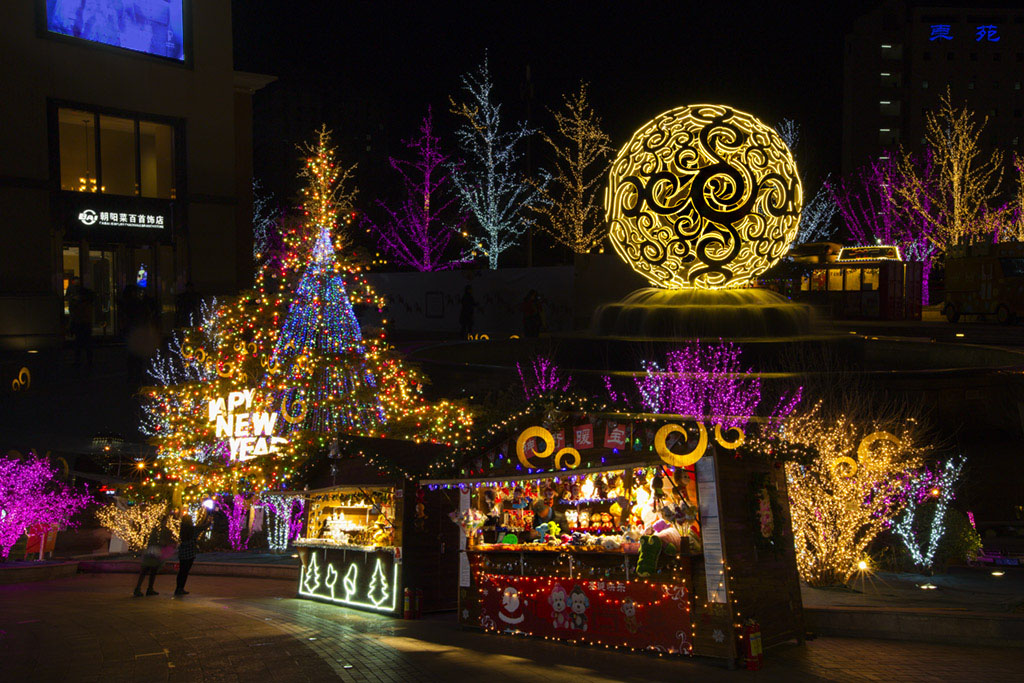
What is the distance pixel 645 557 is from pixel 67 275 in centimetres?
2287

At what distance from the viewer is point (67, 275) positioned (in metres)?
26.5


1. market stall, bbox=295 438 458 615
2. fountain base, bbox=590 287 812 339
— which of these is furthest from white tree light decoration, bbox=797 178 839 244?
market stall, bbox=295 438 458 615

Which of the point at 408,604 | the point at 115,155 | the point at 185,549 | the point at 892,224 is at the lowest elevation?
the point at 408,604

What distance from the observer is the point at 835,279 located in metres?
39.7

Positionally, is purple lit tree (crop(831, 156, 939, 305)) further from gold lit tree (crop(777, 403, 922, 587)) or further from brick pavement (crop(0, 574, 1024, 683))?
brick pavement (crop(0, 574, 1024, 683))

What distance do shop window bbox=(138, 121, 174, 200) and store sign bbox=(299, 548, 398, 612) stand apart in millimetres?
20214

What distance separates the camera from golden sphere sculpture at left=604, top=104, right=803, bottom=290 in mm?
16391

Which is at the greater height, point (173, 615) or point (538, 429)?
point (538, 429)

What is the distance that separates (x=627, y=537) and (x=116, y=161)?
2430 cm

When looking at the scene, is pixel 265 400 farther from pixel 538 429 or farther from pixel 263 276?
pixel 538 429

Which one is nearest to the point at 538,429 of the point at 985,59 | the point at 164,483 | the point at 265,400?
the point at 265,400

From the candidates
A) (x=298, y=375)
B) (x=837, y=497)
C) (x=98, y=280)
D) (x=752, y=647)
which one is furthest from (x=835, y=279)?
(x=752, y=647)

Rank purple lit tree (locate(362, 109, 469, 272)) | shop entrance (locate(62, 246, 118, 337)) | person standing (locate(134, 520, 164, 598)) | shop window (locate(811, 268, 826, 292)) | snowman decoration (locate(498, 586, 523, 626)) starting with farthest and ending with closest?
purple lit tree (locate(362, 109, 469, 272)) → shop window (locate(811, 268, 826, 292)) → shop entrance (locate(62, 246, 118, 337)) → person standing (locate(134, 520, 164, 598)) → snowman decoration (locate(498, 586, 523, 626))

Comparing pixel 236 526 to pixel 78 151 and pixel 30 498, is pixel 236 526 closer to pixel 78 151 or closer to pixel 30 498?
pixel 30 498
